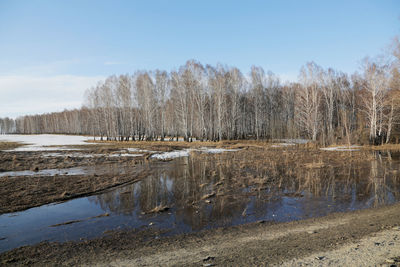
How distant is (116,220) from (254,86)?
43149 mm

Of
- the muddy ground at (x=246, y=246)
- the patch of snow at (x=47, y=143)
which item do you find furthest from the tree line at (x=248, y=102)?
the muddy ground at (x=246, y=246)

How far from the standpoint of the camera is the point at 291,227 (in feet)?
20.2

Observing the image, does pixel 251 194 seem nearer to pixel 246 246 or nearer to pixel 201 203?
pixel 201 203

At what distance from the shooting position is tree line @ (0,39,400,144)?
1233 inches

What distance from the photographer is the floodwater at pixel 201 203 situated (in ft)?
21.7

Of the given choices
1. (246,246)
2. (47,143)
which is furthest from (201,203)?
(47,143)

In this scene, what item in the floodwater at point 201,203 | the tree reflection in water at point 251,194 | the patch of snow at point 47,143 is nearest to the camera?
the floodwater at point 201,203

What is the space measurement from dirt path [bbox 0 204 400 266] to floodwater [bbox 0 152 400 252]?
0.68 meters

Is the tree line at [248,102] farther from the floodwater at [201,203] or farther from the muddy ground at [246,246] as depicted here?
the muddy ground at [246,246]

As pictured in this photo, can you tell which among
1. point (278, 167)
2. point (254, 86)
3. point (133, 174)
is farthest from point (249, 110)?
point (133, 174)

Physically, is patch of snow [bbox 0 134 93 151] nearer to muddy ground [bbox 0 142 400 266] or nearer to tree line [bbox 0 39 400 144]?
tree line [bbox 0 39 400 144]

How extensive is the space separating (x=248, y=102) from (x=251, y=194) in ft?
136

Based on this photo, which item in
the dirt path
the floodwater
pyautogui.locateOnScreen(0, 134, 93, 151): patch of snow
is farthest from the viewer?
pyautogui.locateOnScreen(0, 134, 93, 151): patch of snow

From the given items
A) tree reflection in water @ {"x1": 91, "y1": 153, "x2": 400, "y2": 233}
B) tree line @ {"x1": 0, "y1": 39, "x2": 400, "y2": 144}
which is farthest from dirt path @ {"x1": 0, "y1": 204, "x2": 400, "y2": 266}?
tree line @ {"x1": 0, "y1": 39, "x2": 400, "y2": 144}
